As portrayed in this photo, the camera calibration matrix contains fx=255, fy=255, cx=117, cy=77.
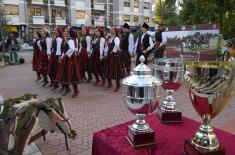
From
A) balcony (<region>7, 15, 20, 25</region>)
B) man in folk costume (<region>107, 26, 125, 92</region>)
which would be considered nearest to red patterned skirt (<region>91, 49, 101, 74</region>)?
man in folk costume (<region>107, 26, 125, 92</region>)

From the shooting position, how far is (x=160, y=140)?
170 cm

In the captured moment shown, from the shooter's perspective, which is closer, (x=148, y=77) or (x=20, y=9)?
(x=148, y=77)

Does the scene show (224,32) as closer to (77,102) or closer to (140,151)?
(77,102)

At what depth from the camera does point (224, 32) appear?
7539 millimetres

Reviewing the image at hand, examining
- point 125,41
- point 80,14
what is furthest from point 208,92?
point 80,14

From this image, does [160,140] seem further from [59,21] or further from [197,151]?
[59,21]

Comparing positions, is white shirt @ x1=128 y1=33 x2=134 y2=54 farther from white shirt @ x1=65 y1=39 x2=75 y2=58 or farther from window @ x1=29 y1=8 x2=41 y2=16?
window @ x1=29 y1=8 x2=41 y2=16

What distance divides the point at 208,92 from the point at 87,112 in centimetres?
439

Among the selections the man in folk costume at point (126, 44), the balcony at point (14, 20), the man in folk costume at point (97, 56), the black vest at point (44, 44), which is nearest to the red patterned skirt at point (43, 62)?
the black vest at point (44, 44)

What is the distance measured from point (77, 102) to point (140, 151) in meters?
4.97

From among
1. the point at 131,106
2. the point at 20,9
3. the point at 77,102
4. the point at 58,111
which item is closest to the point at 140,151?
the point at 131,106

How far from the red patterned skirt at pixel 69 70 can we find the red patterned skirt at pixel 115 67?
1.19 meters

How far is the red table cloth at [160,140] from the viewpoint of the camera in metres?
1.56

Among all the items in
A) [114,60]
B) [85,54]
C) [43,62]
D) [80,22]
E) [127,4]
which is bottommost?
[43,62]
